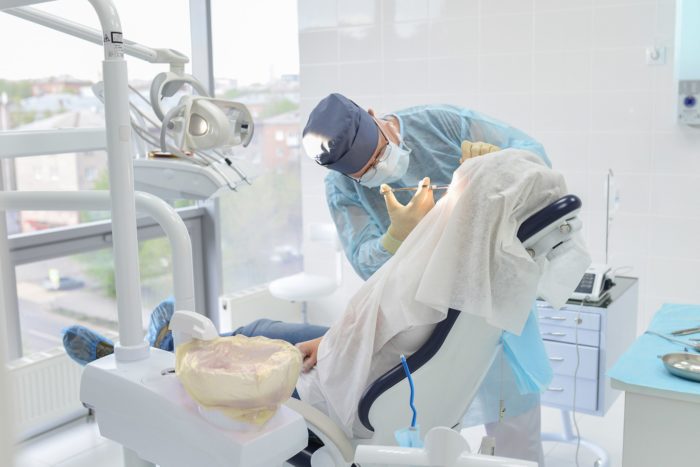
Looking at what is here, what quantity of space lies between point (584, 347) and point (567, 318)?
4.9 inches

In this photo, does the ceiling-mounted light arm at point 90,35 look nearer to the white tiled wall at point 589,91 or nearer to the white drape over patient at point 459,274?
the white drape over patient at point 459,274

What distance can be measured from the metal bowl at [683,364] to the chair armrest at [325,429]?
79cm

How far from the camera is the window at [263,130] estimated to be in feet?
14.6

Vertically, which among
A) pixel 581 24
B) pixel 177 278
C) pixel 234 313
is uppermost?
pixel 581 24

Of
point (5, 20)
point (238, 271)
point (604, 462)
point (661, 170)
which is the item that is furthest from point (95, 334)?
point (661, 170)

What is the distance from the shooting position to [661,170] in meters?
3.44

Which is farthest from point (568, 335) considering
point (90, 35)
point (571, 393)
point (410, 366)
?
point (90, 35)

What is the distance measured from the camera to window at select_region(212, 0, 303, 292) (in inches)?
175

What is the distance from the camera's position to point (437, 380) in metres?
1.70

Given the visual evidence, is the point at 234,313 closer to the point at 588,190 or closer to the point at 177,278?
the point at 588,190

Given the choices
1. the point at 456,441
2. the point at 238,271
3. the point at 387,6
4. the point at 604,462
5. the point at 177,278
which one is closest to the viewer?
the point at 456,441

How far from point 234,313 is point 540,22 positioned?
2231 mm

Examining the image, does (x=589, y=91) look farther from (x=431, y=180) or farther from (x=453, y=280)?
(x=453, y=280)

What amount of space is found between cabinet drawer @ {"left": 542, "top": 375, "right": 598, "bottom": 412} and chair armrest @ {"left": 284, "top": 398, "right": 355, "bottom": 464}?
4.41 feet
